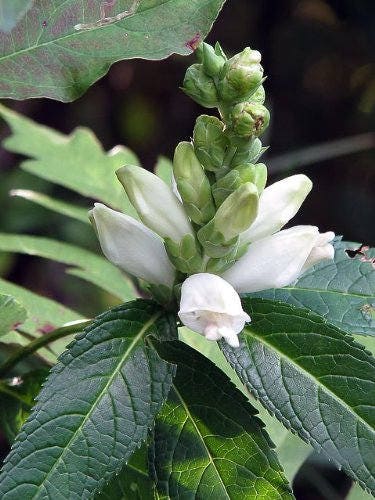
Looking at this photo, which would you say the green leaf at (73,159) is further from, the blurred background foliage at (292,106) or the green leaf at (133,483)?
the blurred background foliage at (292,106)

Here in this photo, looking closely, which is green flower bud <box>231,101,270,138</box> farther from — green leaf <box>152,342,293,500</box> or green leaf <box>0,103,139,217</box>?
green leaf <box>0,103,139,217</box>

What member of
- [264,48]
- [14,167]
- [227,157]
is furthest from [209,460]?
[264,48]

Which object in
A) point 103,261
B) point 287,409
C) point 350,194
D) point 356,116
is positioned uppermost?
point 287,409

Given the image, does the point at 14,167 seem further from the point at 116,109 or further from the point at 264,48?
the point at 264,48

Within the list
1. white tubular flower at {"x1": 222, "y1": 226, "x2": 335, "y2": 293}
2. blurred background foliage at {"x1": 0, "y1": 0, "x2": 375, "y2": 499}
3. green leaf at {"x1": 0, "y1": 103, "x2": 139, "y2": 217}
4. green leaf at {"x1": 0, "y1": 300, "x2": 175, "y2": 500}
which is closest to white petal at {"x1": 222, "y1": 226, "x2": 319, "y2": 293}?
white tubular flower at {"x1": 222, "y1": 226, "x2": 335, "y2": 293}

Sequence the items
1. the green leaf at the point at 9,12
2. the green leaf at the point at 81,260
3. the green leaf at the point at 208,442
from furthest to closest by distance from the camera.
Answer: the green leaf at the point at 81,260
the green leaf at the point at 208,442
the green leaf at the point at 9,12

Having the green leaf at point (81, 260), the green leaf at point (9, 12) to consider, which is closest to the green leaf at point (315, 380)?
the green leaf at point (9, 12)

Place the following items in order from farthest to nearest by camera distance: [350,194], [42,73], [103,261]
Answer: [350,194]
[103,261]
[42,73]
